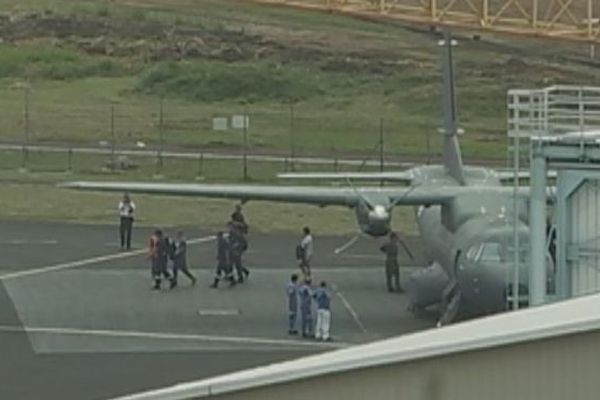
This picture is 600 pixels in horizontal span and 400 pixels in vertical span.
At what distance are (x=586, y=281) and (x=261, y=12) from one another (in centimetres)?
8895

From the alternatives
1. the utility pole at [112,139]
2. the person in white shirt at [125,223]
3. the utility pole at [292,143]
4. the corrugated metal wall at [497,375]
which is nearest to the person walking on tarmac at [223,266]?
the person in white shirt at [125,223]

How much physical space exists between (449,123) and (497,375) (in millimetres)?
28692

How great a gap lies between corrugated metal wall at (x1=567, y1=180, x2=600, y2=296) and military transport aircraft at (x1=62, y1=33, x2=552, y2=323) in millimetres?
3577

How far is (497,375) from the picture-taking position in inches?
592

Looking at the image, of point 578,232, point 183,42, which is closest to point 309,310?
point 578,232

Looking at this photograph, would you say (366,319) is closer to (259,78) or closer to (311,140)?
(311,140)

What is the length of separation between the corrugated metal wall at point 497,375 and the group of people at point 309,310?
18403mm

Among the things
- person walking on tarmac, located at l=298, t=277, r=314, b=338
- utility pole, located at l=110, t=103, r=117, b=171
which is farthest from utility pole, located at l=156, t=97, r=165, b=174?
person walking on tarmac, located at l=298, t=277, r=314, b=338

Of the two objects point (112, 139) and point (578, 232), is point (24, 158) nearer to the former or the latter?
point (112, 139)

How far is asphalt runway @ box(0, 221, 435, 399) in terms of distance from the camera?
100 feet

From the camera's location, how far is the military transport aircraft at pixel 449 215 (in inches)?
1334

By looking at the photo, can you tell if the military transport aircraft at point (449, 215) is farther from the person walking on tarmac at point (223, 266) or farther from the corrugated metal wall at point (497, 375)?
the corrugated metal wall at point (497, 375)

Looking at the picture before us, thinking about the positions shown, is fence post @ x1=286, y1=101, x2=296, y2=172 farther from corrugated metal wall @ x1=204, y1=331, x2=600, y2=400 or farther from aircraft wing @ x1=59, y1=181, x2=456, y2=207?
corrugated metal wall @ x1=204, y1=331, x2=600, y2=400

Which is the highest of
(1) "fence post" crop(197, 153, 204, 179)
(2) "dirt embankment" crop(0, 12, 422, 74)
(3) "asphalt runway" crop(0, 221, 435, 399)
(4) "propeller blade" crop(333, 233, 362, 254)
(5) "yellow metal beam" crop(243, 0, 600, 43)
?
(2) "dirt embankment" crop(0, 12, 422, 74)
